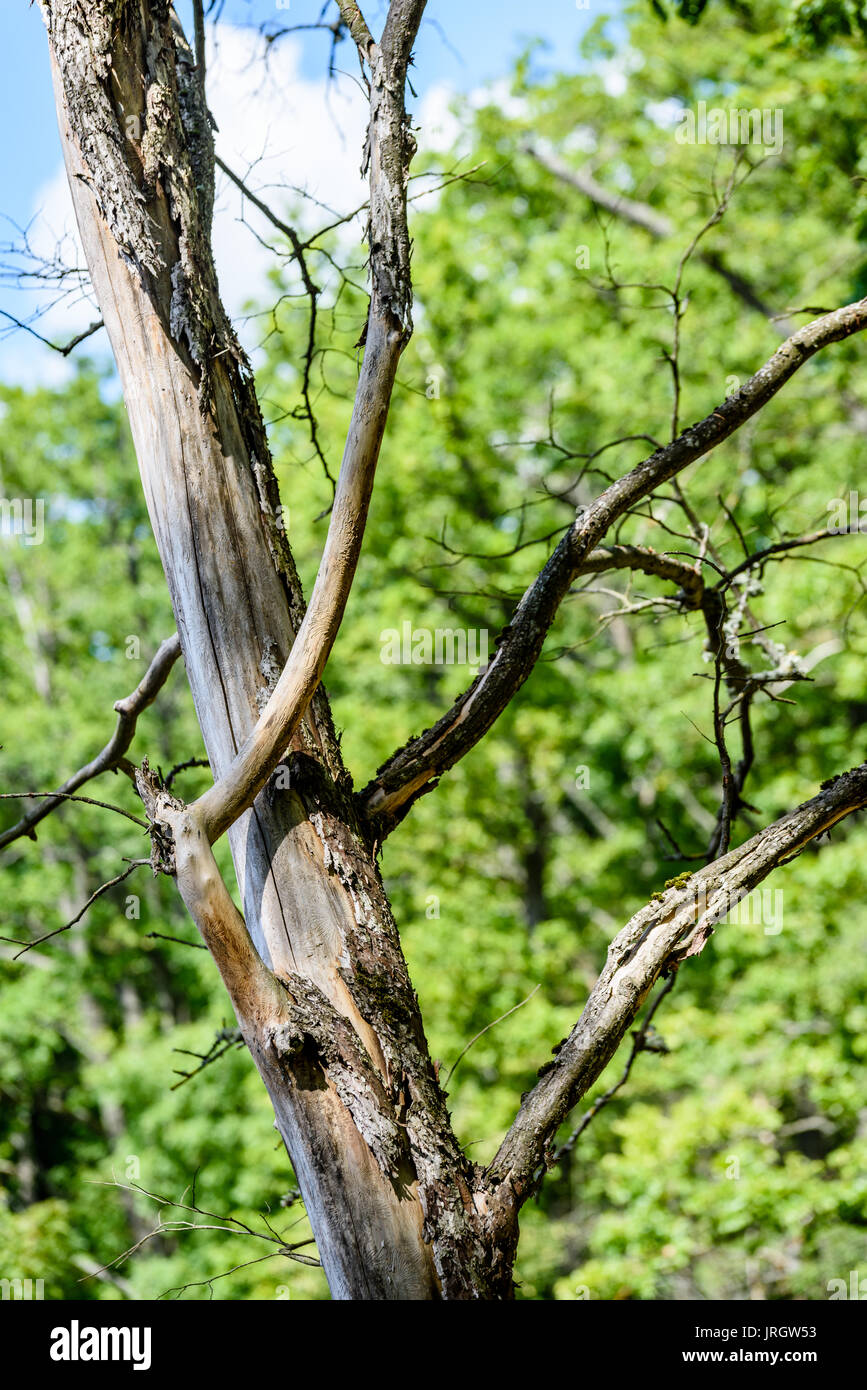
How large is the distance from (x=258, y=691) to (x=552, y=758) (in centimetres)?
993

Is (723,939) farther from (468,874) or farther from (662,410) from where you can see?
(662,410)

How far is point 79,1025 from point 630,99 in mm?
14325

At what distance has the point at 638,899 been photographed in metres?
12.7

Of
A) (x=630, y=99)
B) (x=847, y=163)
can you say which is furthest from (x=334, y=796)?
(x=630, y=99)

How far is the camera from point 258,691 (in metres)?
1.96

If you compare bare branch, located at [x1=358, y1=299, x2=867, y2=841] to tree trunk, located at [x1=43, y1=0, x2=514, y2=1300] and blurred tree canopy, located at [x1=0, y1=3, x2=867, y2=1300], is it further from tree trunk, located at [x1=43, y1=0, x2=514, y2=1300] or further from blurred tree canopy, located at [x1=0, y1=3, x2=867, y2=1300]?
blurred tree canopy, located at [x1=0, y1=3, x2=867, y2=1300]

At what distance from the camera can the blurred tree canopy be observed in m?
8.70

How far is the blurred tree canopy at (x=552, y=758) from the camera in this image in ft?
28.6

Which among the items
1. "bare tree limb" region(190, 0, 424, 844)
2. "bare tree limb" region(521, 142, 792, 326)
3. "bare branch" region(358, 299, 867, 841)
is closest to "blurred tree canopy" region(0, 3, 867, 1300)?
"bare tree limb" region(521, 142, 792, 326)

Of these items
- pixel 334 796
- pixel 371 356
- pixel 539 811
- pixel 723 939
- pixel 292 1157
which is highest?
pixel 539 811
